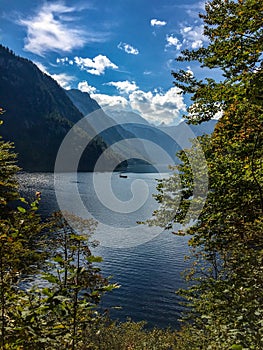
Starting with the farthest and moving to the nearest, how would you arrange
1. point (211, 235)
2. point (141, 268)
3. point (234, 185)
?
1. point (141, 268)
2. point (211, 235)
3. point (234, 185)

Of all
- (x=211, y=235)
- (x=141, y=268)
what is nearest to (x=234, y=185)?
(x=211, y=235)

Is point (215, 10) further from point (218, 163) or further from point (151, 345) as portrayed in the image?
point (151, 345)

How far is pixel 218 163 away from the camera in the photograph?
12906 mm

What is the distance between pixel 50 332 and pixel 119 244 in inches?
2213

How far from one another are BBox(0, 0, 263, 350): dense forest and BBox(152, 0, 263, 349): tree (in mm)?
37

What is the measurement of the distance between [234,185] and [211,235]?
3.07 m

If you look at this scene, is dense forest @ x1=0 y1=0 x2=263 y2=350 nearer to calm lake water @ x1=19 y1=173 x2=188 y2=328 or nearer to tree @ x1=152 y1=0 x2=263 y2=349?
tree @ x1=152 y1=0 x2=263 y2=349

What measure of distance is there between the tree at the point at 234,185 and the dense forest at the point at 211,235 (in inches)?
1.5

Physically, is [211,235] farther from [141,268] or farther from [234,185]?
[141,268]

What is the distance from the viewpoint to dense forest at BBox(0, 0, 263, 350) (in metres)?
3.35

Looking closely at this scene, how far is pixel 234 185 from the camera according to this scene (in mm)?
11141

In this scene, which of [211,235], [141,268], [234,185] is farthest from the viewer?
[141,268]

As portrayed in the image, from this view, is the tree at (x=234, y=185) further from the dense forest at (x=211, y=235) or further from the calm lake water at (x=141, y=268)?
the calm lake water at (x=141, y=268)

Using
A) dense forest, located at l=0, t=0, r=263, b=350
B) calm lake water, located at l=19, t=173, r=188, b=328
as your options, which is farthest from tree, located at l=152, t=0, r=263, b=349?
calm lake water, located at l=19, t=173, r=188, b=328
